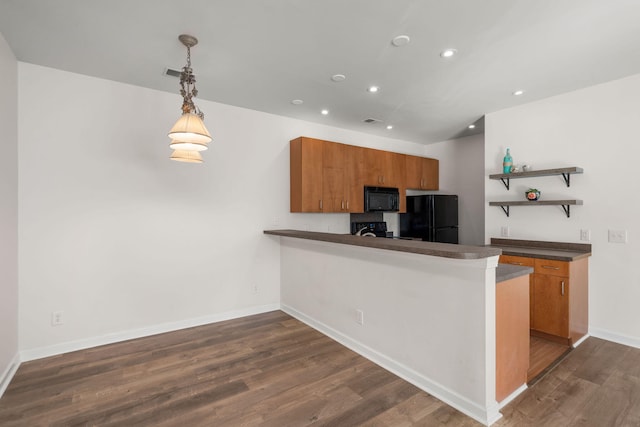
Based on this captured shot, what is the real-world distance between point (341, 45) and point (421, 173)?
10.9ft

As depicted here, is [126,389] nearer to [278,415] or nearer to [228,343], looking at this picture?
[228,343]

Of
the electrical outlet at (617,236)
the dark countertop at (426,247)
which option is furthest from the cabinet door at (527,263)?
the dark countertop at (426,247)

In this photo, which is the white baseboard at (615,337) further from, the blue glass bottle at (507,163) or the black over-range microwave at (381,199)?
the black over-range microwave at (381,199)

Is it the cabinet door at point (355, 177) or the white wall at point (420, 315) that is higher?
the cabinet door at point (355, 177)

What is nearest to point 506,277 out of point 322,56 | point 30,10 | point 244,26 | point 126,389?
point 322,56

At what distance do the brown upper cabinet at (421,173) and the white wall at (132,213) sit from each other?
6.97ft

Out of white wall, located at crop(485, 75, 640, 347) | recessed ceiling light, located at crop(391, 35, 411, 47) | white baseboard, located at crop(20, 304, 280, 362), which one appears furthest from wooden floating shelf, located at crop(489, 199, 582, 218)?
white baseboard, located at crop(20, 304, 280, 362)

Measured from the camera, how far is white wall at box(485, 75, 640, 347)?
2.95m

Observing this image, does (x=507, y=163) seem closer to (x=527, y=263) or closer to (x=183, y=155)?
(x=527, y=263)

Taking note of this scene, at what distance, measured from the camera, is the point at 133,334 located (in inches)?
124

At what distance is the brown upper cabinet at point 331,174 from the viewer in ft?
12.9

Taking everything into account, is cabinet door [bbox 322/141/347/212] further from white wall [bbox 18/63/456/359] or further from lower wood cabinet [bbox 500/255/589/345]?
lower wood cabinet [bbox 500/255/589/345]

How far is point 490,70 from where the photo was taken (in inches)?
108

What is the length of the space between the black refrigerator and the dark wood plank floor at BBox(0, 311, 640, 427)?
2.35m
